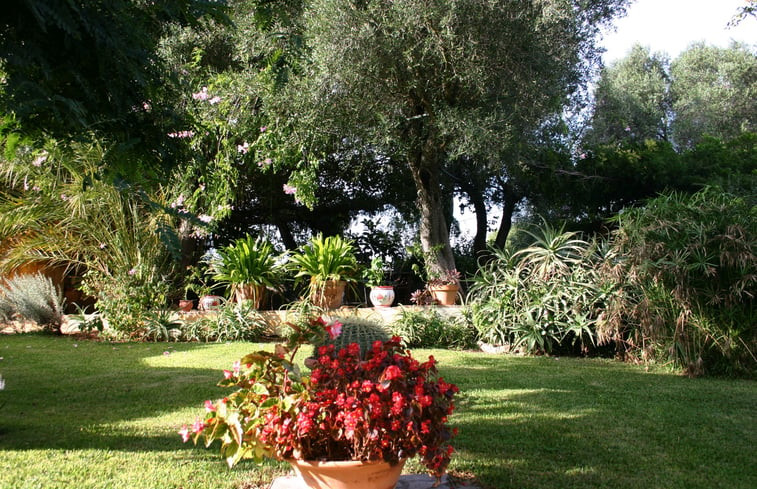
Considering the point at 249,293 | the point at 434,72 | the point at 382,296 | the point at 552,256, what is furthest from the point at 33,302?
the point at 552,256

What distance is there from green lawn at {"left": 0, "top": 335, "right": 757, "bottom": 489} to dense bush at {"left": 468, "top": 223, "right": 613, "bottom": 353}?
78 cm

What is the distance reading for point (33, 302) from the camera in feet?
28.7

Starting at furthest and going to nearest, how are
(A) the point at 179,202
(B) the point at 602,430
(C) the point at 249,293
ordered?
(A) the point at 179,202, (C) the point at 249,293, (B) the point at 602,430

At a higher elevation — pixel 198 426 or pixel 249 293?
pixel 249 293

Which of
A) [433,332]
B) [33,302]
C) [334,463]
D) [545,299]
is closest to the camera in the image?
[334,463]

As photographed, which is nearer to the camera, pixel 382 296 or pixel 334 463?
pixel 334 463

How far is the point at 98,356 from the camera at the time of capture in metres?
6.61

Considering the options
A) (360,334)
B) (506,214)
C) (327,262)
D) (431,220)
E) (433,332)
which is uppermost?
(506,214)

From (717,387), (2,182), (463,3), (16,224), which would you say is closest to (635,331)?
(717,387)

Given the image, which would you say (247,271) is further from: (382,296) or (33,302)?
(33,302)

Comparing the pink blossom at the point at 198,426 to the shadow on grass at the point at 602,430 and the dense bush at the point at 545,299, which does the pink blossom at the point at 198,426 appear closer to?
the shadow on grass at the point at 602,430

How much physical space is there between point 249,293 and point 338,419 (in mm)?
6967

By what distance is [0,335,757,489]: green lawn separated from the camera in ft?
9.28

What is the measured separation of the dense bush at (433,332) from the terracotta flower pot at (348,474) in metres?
5.44
